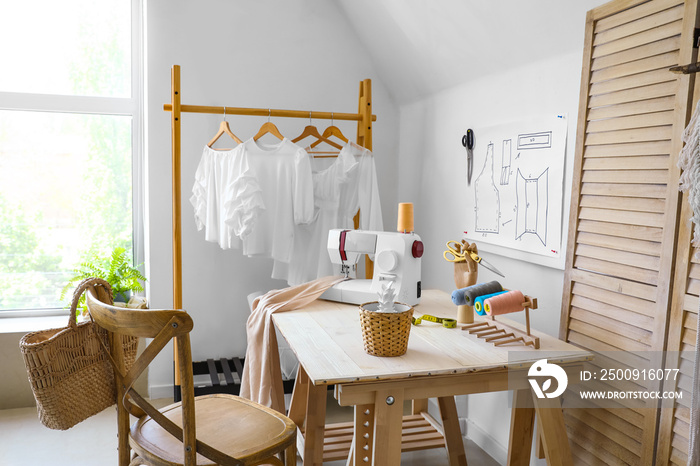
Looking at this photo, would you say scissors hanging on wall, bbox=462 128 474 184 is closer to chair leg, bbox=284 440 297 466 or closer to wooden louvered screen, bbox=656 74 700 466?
wooden louvered screen, bbox=656 74 700 466

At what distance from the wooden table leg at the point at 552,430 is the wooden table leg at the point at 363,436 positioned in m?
0.46

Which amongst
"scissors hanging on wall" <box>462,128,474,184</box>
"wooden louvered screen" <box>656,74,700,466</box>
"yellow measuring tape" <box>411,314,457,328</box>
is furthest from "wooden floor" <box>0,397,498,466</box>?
"scissors hanging on wall" <box>462,128,474,184</box>

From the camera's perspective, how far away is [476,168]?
255cm

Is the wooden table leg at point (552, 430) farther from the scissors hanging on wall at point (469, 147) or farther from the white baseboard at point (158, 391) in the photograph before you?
the white baseboard at point (158, 391)

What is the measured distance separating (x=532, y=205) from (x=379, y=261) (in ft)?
1.96

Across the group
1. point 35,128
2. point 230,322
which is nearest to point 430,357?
point 230,322

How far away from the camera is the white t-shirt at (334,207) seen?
9.02 ft

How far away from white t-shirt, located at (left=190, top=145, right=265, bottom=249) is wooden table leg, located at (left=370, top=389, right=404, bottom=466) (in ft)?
3.96

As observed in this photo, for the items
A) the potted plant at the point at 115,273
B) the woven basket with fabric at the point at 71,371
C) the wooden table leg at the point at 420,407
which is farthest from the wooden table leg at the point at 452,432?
the potted plant at the point at 115,273

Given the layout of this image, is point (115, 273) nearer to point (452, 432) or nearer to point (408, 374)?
point (452, 432)

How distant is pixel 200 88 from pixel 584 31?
6.42ft

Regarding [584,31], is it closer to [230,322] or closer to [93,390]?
[93,390]

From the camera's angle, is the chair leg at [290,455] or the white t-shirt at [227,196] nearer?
the chair leg at [290,455]

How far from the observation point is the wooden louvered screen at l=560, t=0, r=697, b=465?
1485mm
